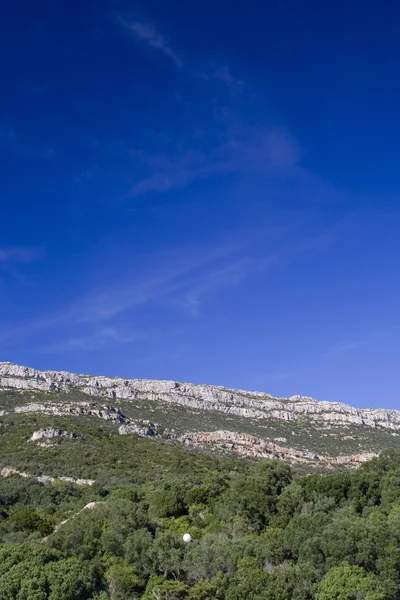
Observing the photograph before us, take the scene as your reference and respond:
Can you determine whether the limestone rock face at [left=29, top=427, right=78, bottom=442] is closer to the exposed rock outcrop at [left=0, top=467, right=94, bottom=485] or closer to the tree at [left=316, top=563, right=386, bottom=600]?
the exposed rock outcrop at [left=0, top=467, right=94, bottom=485]

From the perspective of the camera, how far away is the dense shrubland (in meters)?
22.9

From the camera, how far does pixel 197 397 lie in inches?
6038

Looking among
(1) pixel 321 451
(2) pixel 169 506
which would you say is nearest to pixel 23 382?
(1) pixel 321 451

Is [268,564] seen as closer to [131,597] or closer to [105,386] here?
[131,597]

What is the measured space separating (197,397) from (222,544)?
12689cm

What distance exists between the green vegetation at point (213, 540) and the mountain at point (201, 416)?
4318 centimetres

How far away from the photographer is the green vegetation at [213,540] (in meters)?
23.0

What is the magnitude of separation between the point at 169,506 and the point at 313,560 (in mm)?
16966

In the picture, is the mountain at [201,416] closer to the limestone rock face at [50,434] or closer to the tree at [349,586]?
the limestone rock face at [50,434]

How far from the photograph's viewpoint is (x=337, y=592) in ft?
74.8

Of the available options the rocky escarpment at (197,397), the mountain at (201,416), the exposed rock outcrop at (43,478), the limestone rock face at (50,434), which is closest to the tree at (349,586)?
the exposed rock outcrop at (43,478)

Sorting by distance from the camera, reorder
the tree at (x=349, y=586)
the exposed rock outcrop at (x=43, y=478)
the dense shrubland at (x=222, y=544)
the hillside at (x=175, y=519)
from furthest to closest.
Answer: the exposed rock outcrop at (x=43, y=478)
the hillside at (x=175, y=519)
the dense shrubland at (x=222, y=544)
the tree at (x=349, y=586)

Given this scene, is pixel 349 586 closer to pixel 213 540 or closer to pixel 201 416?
pixel 213 540

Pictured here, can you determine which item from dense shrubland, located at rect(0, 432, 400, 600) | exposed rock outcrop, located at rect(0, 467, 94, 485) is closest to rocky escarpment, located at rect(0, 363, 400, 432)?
exposed rock outcrop, located at rect(0, 467, 94, 485)
